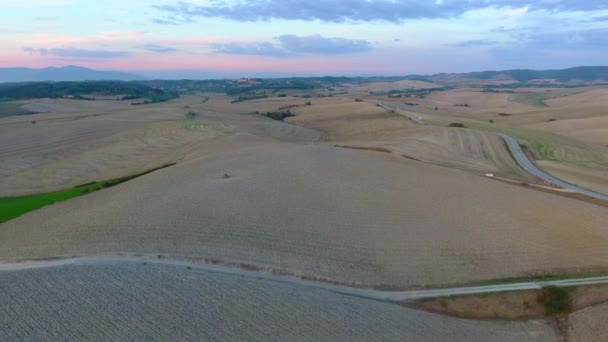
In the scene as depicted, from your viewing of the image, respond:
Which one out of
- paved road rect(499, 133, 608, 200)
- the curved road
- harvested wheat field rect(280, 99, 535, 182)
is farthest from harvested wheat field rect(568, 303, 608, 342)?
harvested wheat field rect(280, 99, 535, 182)

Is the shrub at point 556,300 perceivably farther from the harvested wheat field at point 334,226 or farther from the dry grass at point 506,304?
the harvested wheat field at point 334,226

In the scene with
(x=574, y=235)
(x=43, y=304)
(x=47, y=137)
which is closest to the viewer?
(x=43, y=304)

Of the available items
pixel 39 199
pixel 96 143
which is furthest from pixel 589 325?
pixel 96 143

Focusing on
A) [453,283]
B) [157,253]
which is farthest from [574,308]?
[157,253]

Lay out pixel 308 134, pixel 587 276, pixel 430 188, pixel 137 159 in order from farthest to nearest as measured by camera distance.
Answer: pixel 308 134, pixel 137 159, pixel 430 188, pixel 587 276

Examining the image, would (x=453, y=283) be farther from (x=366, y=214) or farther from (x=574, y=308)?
(x=366, y=214)

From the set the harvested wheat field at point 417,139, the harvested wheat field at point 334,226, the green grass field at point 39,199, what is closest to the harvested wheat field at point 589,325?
the harvested wheat field at point 334,226

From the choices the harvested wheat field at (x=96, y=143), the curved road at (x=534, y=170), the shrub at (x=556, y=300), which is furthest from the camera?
the harvested wheat field at (x=96, y=143)

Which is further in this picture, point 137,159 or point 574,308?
point 137,159

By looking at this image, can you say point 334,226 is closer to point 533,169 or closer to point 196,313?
point 196,313
